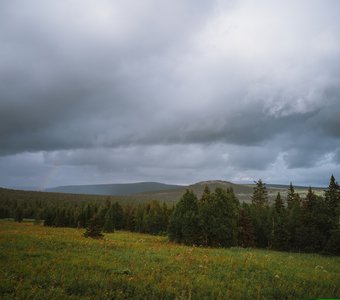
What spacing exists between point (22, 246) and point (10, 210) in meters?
127

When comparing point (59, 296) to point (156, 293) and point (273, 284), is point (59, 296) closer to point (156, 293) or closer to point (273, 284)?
point (156, 293)

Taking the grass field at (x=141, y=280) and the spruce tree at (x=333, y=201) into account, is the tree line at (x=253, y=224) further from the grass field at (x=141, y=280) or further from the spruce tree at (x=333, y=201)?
the grass field at (x=141, y=280)

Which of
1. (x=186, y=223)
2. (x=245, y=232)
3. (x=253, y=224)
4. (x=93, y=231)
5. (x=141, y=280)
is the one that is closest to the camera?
(x=141, y=280)

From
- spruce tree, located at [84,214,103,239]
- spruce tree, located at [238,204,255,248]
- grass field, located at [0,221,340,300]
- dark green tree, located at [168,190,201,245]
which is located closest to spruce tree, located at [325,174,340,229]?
spruce tree, located at [238,204,255,248]

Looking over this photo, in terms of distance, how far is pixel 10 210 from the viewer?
13250 cm

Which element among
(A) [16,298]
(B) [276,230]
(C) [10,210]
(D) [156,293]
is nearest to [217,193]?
(B) [276,230]

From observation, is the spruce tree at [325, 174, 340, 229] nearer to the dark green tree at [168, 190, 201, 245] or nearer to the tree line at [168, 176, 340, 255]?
the tree line at [168, 176, 340, 255]

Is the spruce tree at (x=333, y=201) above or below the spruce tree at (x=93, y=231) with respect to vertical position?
above

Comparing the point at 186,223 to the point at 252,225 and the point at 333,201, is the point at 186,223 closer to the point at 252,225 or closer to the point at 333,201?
the point at 252,225

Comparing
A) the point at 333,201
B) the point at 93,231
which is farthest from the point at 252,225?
the point at 93,231

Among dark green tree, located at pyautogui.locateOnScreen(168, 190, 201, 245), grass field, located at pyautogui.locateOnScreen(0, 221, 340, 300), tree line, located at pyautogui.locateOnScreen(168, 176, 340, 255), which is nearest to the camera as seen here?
grass field, located at pyautogui.locateOnScreen(0, 221, 340, 300)

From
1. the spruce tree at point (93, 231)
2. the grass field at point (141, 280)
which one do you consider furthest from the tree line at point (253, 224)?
the grass field at point (141, 280)

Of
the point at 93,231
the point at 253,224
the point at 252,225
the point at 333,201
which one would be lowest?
the point at 252,225

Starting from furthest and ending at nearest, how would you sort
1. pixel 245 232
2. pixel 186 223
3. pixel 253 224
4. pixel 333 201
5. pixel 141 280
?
1. pixel 253 224
2. pixel 245 232
3. pixel 333 201
4. pixel 186 223
5. pixel 141 280
